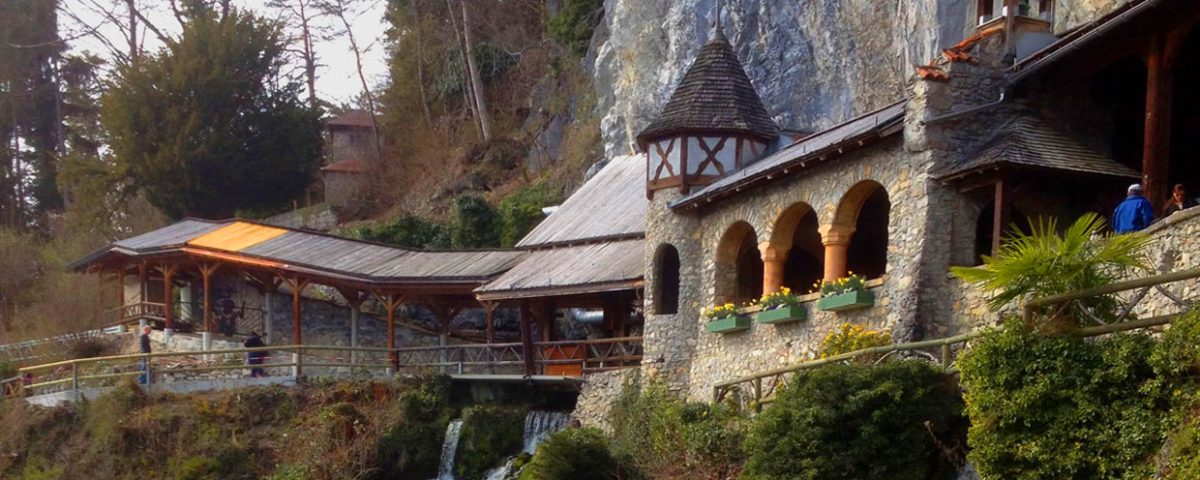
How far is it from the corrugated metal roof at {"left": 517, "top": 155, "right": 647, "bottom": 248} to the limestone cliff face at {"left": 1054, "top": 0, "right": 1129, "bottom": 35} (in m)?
8.43

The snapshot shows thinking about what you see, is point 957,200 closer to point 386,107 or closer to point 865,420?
point 865,420

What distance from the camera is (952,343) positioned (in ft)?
52.0

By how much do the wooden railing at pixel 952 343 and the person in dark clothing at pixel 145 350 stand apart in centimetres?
1394

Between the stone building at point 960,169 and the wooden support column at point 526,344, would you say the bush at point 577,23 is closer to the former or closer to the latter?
the wooden support column at point 526,344

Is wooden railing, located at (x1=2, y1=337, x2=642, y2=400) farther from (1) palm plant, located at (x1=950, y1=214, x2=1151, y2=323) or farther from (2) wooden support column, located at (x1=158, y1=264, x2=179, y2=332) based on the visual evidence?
(1) palm plant, located at (x1=950, y1=214, x2=1151, y2=323)

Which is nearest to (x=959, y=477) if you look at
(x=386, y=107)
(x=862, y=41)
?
(x=862, y=41)

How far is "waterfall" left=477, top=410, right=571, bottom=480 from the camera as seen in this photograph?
87.5 feet

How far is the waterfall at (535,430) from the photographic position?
26.7m

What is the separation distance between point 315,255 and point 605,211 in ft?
23.5

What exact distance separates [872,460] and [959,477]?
99 centimetres

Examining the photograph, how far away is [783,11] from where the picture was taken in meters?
33.8

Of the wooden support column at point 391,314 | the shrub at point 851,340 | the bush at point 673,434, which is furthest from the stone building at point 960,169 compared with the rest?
the wooden support column at point 391,314

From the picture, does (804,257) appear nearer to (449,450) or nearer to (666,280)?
(666,280)

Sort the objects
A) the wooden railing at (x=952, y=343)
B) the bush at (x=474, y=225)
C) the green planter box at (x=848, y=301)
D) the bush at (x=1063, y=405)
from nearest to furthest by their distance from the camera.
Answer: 1. the bush at (x=1063, y=405)
2. the wooden railing at (x=952, y=343)
3. the green planter box at (x=848, y=301)
4. the bush at (x=474, y=225)
